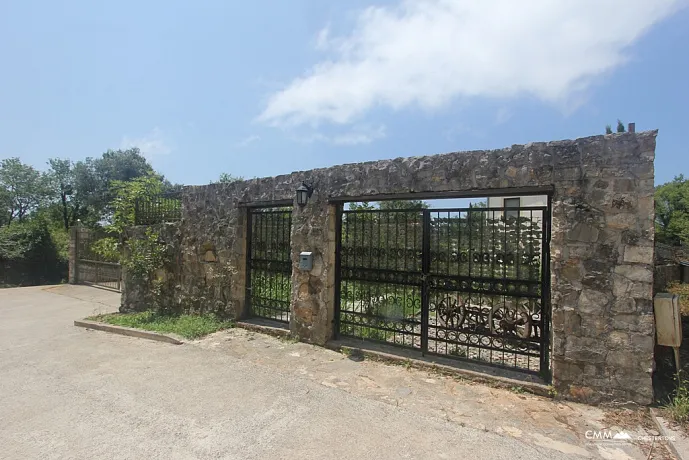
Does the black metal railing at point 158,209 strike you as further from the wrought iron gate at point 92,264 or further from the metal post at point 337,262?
the wrought iron gate at point 92,264

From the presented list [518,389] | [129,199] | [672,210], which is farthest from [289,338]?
[672,210]

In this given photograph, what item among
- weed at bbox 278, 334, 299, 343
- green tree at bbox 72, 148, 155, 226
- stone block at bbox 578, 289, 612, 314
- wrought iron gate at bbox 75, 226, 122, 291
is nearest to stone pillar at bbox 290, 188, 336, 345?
weed at bbox 278, 334, 299, 343

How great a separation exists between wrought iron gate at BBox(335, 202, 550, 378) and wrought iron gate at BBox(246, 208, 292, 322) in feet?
4.09

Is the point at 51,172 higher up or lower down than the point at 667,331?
higher up

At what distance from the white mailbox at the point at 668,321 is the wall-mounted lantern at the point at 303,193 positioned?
4409mm

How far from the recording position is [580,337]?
141 inches

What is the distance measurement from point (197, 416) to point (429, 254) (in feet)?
10.7

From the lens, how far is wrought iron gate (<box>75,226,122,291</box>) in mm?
11969

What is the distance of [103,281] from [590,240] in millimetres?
14591

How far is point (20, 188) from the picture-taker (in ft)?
78.1

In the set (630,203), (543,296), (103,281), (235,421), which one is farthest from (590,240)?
(103,281)

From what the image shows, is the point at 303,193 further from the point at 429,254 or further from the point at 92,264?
the point at 92,264

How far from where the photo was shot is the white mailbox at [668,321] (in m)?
3.38

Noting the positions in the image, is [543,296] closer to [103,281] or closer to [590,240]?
[590,240]
